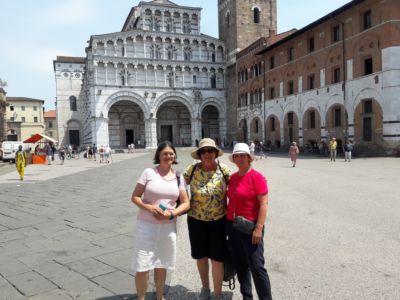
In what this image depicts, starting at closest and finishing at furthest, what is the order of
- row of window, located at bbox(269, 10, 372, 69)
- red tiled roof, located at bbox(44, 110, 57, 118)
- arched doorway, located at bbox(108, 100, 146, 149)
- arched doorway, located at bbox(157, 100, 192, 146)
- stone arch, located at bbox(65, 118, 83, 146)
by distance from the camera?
row of window, located at bbox(269, 10, 372, 69)
arched doorway, located at bbox(108, 100, 146, 149)
arched doorway, located at bbox(157, 100, 192, 146)
stone arch, located at bbox(65, 118, 83, 146)
red tiled roof, located at bbox(44, 110, 57, 118)

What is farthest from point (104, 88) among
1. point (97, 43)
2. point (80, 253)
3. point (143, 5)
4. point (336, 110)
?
point (80, 253)

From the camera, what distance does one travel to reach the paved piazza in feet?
12.4

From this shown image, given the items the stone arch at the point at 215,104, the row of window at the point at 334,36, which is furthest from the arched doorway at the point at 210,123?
the row of window at the point at 334,36

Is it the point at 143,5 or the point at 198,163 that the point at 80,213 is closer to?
the point at 198,163

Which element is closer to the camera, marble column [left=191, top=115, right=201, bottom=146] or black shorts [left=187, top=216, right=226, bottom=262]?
black shorts [left=187, top=216, right=226, bottom=262]

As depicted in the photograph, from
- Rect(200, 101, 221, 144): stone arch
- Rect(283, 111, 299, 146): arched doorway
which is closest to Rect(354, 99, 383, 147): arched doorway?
Rect(283, 111, 299, 146): arched doorway

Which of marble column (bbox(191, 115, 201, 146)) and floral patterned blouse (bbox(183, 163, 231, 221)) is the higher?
marble column (bbox(191, 115, 201, 146))

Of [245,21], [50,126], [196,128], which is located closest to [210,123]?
[196,128]

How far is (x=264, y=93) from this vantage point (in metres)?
36.2

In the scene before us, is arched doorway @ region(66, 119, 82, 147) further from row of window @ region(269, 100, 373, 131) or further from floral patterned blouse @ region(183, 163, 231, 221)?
floral patterned blouse @ region(183, 163, 231, 221)

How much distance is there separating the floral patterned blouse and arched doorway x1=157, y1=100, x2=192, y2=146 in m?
43.8

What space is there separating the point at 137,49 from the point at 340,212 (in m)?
38.0

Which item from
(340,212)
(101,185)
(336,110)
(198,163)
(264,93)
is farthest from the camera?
(264,93)

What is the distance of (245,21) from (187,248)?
135ft
